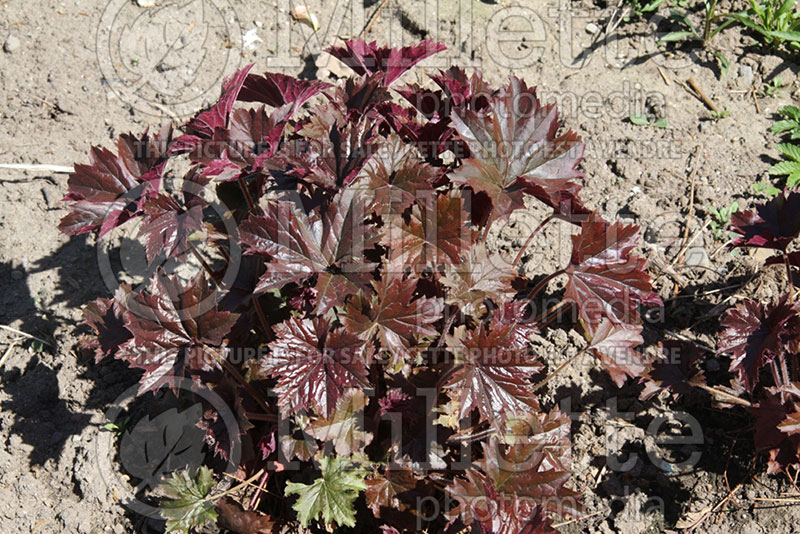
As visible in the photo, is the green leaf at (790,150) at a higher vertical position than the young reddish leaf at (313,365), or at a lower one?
higher

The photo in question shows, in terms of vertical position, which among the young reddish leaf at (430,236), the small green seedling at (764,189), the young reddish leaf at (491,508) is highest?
the small green seedling at (764,189)

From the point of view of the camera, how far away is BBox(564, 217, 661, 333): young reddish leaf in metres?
2.18

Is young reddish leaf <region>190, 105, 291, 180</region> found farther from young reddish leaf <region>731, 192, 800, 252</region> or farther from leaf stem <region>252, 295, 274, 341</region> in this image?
young reddish leaf <region>731, 192, 800, 252</region>

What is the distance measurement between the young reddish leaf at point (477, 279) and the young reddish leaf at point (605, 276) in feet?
0.70

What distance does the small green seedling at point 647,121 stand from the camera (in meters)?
3.42

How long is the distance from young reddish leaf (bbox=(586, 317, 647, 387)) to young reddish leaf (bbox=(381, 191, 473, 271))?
74 centimetres

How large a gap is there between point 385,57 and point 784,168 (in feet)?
6.72

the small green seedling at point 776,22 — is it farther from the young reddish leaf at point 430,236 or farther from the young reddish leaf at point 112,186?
the young reddish leaf at point 112,186

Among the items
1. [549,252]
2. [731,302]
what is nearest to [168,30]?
[549,252]

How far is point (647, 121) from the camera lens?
343 centimetres

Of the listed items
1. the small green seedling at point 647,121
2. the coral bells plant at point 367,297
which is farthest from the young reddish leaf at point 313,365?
the small green seedling at point 647,121

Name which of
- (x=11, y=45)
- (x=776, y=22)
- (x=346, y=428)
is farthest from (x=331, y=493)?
(x=776, y=22)

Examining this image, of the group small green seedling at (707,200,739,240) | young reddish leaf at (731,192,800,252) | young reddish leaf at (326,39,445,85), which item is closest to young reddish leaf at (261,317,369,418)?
young reddish leaf at (326,39,445,85)

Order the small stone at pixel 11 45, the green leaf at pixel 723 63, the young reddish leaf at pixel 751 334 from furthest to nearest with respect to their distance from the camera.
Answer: the green leaf at pixel 723 63
the small stone at pixel 11 45
the young reddish leaf at pixel 751 334
